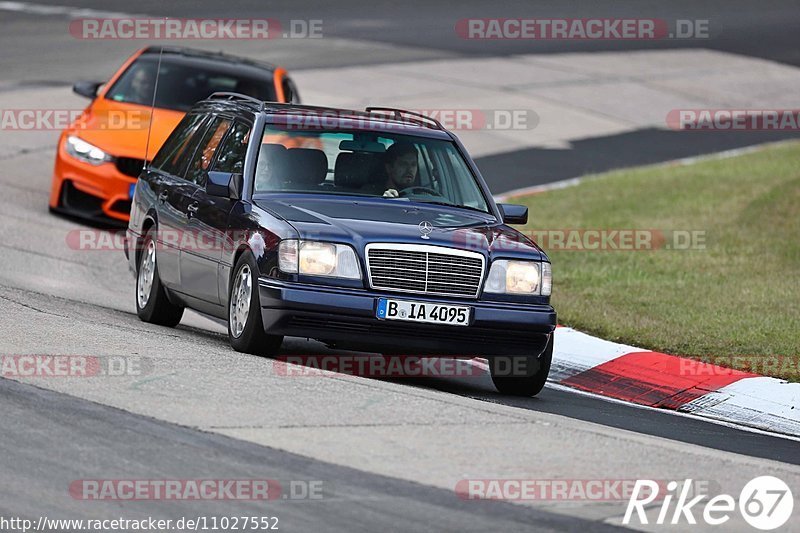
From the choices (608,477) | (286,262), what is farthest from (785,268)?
(608,477)

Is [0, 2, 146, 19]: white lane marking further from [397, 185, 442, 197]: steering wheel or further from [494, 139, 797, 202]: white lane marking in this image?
[397, 185, 442, 197]: steering wheel

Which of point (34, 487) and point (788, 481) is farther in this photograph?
point (788, 481)

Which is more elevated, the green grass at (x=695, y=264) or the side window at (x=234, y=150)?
the side window at (x=234, y=150)

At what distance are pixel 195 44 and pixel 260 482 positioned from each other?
2349cm

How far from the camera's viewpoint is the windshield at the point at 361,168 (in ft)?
33.7

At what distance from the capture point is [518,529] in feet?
21.0

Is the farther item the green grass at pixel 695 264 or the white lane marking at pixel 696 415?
the green grass at pixel 695 264

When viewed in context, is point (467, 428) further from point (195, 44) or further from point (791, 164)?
point (195, 44)

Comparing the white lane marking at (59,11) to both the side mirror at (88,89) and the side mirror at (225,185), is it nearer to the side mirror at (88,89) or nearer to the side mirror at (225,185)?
the side mirror at (88,89)

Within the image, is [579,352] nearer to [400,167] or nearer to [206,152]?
[400,167]

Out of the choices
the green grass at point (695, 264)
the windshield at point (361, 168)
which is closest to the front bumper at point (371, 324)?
the windshield at point (361, 168)

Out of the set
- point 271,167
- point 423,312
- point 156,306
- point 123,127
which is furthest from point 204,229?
point 123,127

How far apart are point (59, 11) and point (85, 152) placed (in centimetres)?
1880

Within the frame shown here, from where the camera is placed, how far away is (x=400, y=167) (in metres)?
10.5
